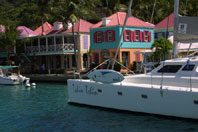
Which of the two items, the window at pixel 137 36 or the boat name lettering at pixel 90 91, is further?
the window at pixel 137 36

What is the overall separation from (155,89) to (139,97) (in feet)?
3.01

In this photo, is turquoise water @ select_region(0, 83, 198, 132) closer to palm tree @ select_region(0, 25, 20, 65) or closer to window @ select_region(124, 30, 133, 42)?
window @ select_region(124, 30, 133, 42)

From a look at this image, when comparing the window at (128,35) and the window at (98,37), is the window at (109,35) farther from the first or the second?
the window at (128,35)

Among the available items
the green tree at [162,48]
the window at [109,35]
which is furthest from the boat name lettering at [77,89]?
the window at [109,35]

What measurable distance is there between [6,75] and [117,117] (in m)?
24.2

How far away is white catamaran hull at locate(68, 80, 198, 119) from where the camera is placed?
39.9ft

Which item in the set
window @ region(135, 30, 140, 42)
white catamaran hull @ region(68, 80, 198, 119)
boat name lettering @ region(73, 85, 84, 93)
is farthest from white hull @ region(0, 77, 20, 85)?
boat name lettering @ region(73, 85, 84, 93)

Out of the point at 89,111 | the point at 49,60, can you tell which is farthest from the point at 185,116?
the point at 49,60

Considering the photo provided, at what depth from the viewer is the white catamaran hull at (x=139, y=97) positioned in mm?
12164

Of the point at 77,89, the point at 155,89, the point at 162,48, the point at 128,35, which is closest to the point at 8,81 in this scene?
the point at 128,35

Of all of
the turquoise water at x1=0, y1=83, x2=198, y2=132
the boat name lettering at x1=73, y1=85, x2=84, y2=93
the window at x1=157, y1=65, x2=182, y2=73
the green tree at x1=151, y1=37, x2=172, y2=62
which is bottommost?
the turquoise water at x1=0, y1=83, x2=198, y2=132

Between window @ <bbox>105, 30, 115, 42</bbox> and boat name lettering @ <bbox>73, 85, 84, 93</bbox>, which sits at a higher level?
window @ <bbox>105, 30, 115, 42</bbox>

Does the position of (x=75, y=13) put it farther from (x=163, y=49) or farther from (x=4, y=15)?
(x=4, y=15)

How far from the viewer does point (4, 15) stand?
67062 millimetres
